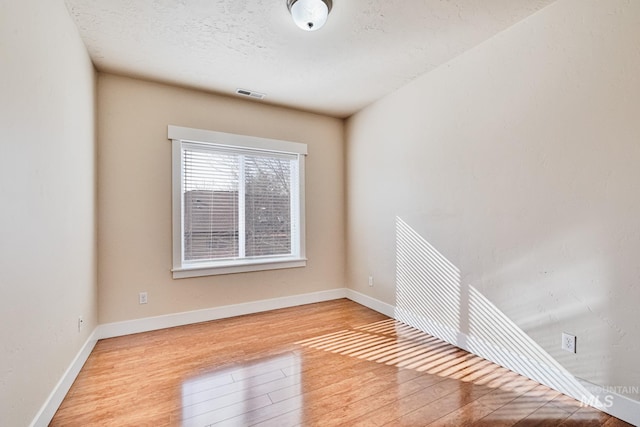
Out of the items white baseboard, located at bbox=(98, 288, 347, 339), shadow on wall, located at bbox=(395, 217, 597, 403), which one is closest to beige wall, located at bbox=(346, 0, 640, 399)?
shadow on wall, located at bbox=(395, 217, 597, 403)

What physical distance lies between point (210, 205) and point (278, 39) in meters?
1.94

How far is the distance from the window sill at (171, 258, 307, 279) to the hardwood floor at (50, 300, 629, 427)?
62cm

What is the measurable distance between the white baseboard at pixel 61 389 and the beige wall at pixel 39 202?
5 cm

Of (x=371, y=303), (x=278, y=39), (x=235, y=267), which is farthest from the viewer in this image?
(x=371, y=303)

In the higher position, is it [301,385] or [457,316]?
[457,316]

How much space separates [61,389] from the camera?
6.04ft

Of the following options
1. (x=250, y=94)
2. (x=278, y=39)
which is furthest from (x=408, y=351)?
(x=250, y=94)

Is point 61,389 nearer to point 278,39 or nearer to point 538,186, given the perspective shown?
point 278,39

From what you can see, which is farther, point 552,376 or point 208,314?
point 208,314

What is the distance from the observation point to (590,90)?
179 cm

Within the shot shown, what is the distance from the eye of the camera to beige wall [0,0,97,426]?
1.32 m

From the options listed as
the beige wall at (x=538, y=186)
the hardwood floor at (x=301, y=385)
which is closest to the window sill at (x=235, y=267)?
the hardwood floor at (x=301, y=385)

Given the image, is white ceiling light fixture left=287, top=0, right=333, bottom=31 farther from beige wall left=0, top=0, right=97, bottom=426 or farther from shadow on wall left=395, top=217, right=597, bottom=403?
shadow on wall left=395, top=217, right=597, bottom=403

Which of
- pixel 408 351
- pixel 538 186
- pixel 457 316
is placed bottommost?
pixel 408 351
